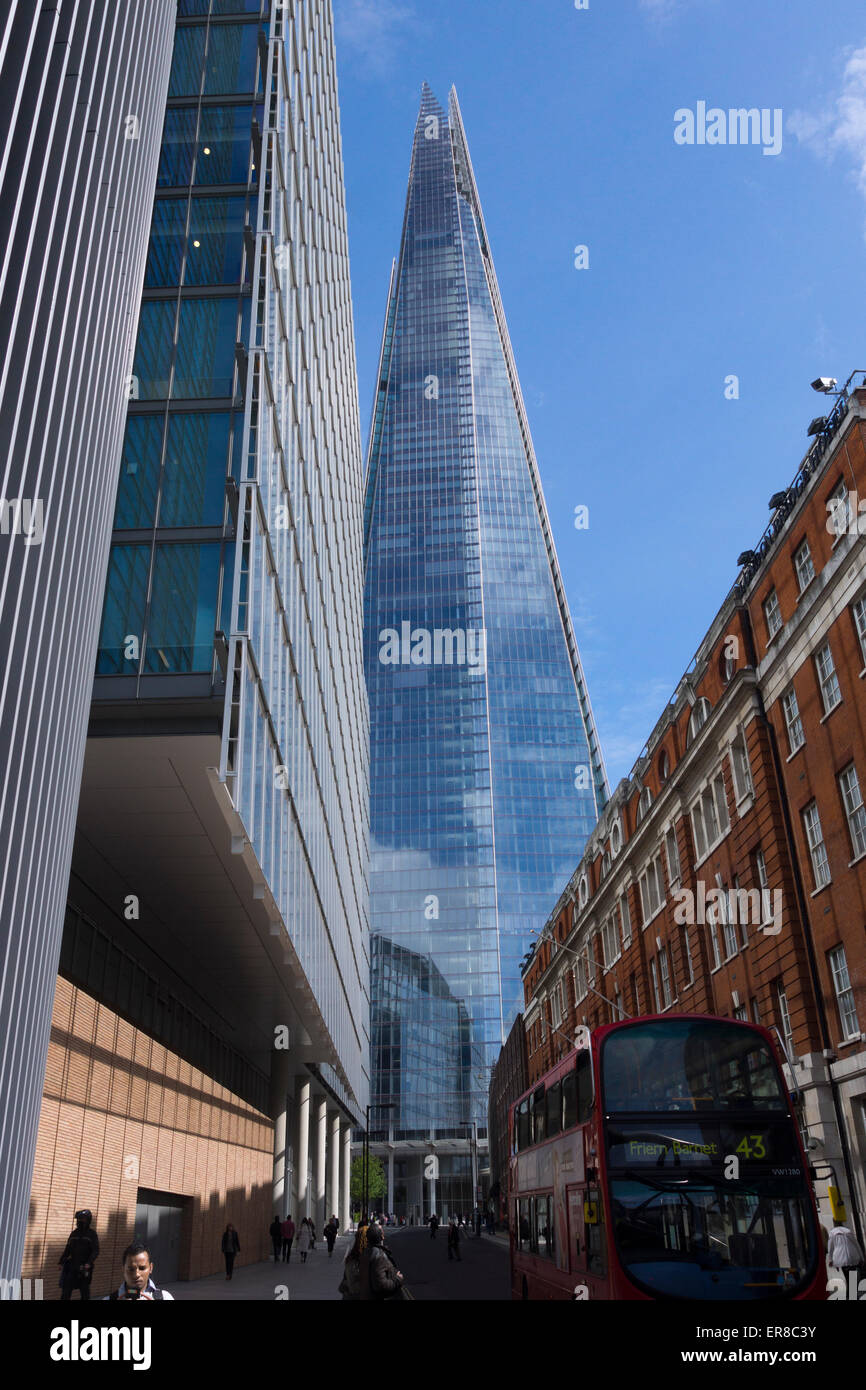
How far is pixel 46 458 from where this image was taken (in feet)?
36.4

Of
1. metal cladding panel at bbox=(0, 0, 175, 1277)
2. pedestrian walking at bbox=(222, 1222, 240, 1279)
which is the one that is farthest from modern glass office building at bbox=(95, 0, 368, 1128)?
pedestrian walking at bbox=(222, 1222, 240, 1279)

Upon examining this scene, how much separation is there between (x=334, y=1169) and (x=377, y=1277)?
66.7m

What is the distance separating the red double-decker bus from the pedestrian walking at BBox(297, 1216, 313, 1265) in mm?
28973

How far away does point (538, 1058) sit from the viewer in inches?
2719

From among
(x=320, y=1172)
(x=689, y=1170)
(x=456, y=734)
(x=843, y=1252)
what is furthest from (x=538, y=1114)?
(x=456, y=734)

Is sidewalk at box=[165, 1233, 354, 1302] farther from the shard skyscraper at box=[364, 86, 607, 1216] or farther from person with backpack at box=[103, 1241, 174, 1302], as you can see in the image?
the shard skyscraper at box=[364, 86, 607, 1216]

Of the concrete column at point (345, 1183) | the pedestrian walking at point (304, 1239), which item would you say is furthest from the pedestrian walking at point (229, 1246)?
the concrete column at point (345, 1183)

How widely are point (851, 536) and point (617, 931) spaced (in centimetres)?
2806

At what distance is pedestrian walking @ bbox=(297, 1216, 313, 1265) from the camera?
40344mm

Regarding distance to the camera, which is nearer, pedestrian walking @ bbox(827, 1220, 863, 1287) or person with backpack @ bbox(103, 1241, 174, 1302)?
person with backpack @ bbox(103, 1241, 174, 1302)

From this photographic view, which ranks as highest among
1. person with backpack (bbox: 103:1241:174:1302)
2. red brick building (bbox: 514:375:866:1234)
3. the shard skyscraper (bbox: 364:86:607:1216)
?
the shard skyscraper (bbox: 364:86:607:1216)

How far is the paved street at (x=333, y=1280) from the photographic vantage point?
953 inches
